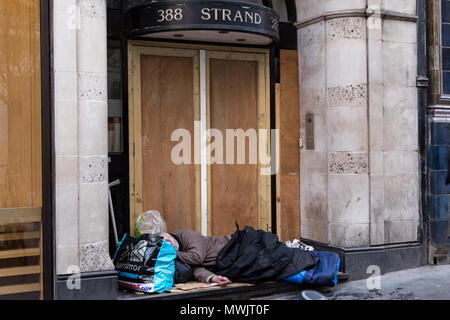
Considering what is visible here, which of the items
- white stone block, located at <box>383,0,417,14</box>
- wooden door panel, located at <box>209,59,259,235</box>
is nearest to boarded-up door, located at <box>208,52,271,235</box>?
wooden door panel, located at <box>209,59,259,235</box>

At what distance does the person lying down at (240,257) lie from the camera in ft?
20.7

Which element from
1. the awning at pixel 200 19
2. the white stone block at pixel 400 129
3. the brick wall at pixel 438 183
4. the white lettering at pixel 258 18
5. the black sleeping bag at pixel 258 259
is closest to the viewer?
the awning at pixel 200 19

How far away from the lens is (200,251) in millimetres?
6402

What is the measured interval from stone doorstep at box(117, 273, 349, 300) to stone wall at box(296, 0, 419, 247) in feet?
3.79

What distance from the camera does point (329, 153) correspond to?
7211 millimetres

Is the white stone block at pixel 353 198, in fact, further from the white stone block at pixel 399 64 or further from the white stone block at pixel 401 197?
the white stone block at pixel 399 64

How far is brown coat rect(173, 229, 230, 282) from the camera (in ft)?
20.8

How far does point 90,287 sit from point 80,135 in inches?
65.2

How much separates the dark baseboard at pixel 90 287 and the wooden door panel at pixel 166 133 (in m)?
1.49

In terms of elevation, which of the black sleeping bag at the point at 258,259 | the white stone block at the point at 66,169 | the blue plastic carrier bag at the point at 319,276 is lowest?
the blue plastic carrier bag at the point at 319,276

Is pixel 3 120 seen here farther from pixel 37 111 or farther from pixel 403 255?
pixel 403 255

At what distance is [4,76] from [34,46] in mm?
457

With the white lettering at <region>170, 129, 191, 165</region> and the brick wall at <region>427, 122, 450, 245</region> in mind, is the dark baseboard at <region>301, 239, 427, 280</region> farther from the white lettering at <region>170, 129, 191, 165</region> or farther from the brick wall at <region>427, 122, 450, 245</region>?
the white lettering at <region>170, 129, 191, 165</region>

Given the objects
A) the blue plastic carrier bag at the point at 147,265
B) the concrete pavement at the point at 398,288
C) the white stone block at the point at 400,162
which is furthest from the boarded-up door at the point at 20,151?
the white stone block at the point at 400,162
